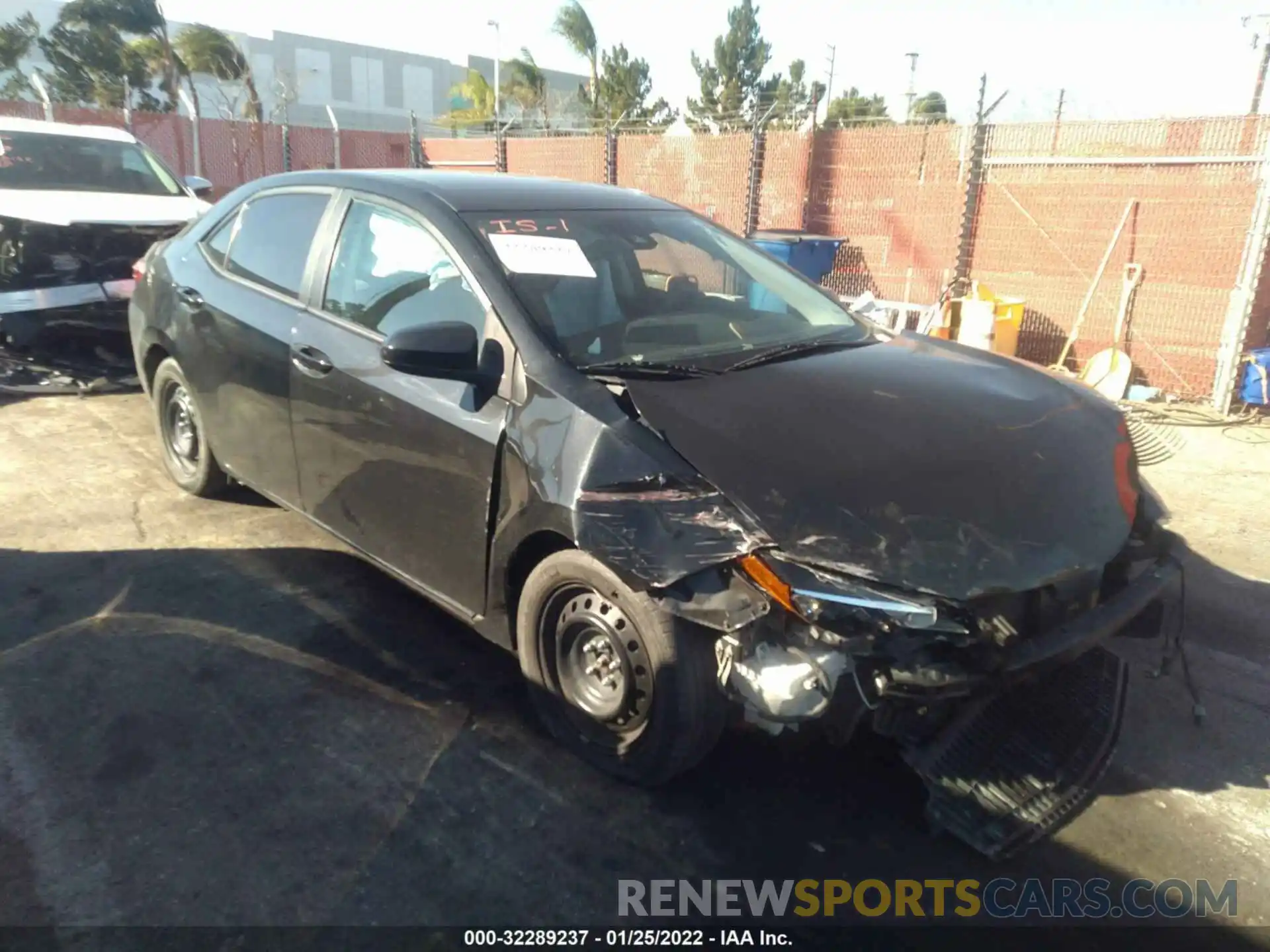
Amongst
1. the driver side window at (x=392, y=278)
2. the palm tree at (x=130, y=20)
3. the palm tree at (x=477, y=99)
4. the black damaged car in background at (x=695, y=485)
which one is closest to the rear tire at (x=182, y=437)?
the black damaged car in background at (x=695, y=485)

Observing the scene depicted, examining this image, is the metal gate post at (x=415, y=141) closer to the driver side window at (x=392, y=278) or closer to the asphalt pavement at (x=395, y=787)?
the driver side window at (x=392, y=278)

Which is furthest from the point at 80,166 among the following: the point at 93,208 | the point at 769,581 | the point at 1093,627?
the point at 1093,627

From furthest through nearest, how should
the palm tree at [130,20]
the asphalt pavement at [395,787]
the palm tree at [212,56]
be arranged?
1. the palm tree at [212,56]
2. the palm tree at [130,20]
3. the asphalt pavement at [395,787]

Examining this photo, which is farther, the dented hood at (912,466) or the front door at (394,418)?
the front door at (394,418)

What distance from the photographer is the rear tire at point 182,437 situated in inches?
188

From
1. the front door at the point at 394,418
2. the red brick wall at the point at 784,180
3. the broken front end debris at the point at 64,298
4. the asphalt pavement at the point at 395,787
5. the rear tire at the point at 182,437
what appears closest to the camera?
the asphalt pavement at the point at 395,787

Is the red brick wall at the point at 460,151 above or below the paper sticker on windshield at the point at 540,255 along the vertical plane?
above

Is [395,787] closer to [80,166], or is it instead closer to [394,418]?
[394,418]

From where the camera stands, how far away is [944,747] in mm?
2646

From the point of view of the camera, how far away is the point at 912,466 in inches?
105

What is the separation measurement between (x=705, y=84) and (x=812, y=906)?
37.9m

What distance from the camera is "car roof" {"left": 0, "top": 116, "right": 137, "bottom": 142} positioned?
26.0ft

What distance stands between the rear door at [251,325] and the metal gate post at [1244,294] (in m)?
7.58
